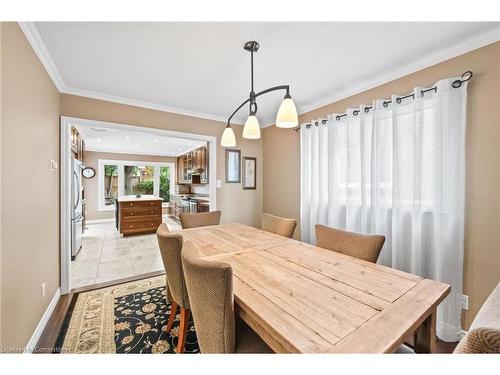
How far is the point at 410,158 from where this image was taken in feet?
6.20

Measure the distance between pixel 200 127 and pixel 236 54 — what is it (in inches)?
67.3

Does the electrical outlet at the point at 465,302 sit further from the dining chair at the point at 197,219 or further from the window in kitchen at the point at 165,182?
the window in kitchen at the point at 165,182

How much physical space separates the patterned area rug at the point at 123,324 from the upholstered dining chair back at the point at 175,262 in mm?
481

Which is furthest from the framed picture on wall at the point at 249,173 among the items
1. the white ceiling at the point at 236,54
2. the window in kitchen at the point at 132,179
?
the window in kitchen at the point at 132,179

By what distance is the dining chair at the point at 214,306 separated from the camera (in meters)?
0.83

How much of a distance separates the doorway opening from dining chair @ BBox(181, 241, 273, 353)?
2.32 m

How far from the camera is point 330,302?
0.87 metres

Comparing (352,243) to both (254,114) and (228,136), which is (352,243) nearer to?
(254,114)

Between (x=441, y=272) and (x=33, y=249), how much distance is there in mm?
3210

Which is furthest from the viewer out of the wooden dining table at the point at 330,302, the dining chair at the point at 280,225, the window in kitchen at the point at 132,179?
the window in kitchen at the point at 132,179

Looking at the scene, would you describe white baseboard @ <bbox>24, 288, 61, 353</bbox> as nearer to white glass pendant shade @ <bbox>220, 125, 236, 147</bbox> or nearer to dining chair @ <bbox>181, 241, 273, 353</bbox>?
dining chair @ <bbox>181, 241, 273, 353</bbox>
